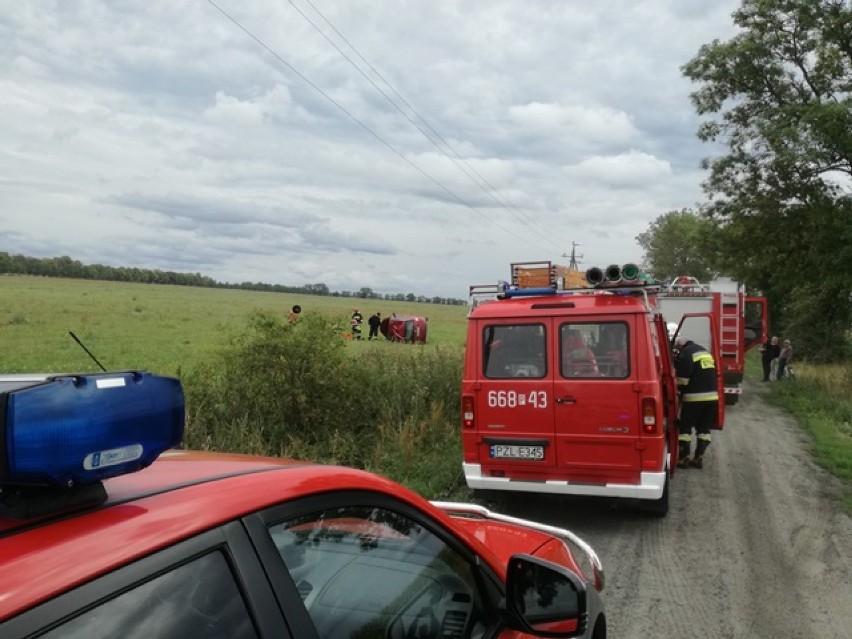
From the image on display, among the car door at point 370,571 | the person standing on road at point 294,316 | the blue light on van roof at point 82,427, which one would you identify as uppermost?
the person standing on road at point 294,316

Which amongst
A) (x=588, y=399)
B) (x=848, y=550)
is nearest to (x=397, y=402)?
(x=588, y=399)

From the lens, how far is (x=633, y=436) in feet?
19.5

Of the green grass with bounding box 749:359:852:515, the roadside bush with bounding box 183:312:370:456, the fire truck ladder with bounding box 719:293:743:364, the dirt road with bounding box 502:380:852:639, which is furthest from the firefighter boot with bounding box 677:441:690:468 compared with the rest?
the fire truck ladder with bounding box 719:293:743:364

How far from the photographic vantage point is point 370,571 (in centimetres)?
191

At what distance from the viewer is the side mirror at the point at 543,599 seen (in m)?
2.02

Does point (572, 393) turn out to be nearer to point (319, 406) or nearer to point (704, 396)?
point (704, 396)

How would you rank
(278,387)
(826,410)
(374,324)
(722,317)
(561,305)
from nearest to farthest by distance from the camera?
(561,305) → (278,387) → (826,410) → (722,317) → (374,324)

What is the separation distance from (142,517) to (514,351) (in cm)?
545

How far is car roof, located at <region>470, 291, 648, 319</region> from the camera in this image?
6199 mm

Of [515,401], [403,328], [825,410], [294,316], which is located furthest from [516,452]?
[403,328]

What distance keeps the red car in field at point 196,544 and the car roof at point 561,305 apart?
4450mm

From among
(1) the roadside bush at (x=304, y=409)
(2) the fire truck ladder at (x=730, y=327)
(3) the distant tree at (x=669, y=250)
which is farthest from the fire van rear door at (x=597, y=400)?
(3) the distant tree at (x=669, y=250)

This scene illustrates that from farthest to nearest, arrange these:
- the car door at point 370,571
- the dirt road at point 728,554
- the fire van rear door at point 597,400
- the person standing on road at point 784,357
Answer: the person standing on road at point 784,357
the fire van rear door at point 597,400
the dirt road at point 728,554
the car door at point 370,571

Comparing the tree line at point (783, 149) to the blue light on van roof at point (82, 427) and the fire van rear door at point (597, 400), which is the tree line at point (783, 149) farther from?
the blue light on van roof at point (82, 427)
